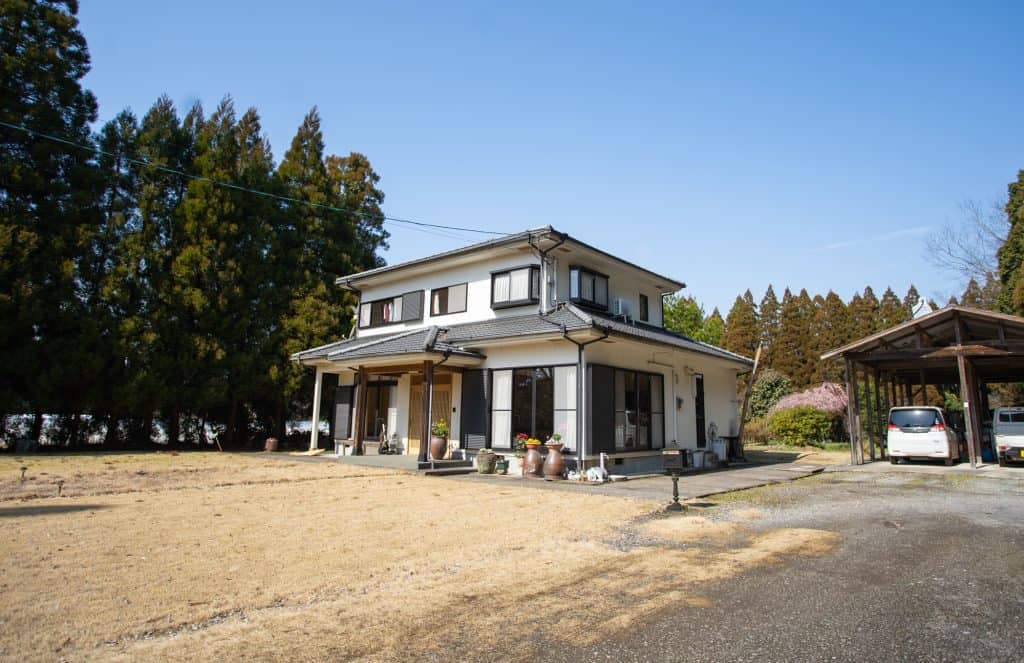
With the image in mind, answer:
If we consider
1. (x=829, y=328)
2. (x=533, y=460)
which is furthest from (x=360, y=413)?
(x=829, y=328)

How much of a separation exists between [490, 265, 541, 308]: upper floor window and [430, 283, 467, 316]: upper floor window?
1.27m

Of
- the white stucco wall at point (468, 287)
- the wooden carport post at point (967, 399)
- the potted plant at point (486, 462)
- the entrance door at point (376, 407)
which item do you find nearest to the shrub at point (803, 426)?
the wooden carport post at point (967, 399)

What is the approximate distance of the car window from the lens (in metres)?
15.4

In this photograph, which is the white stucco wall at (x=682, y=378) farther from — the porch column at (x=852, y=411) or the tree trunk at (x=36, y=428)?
the tree trunk at (x=36, y=428)

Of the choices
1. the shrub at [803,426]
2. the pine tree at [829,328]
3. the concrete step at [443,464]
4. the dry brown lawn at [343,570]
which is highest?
the pine tree at [829,328]

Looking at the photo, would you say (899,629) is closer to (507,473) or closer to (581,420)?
(581,420)

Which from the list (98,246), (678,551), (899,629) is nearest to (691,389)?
(678,551)

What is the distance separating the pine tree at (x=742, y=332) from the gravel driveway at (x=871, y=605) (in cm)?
3429

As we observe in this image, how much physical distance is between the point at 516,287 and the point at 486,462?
485cm

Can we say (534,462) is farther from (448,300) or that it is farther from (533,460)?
(448,300)

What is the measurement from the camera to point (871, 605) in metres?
4.13

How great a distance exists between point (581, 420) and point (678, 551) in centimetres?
678

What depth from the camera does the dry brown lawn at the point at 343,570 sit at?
3.60 m

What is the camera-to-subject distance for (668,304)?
4216cm
